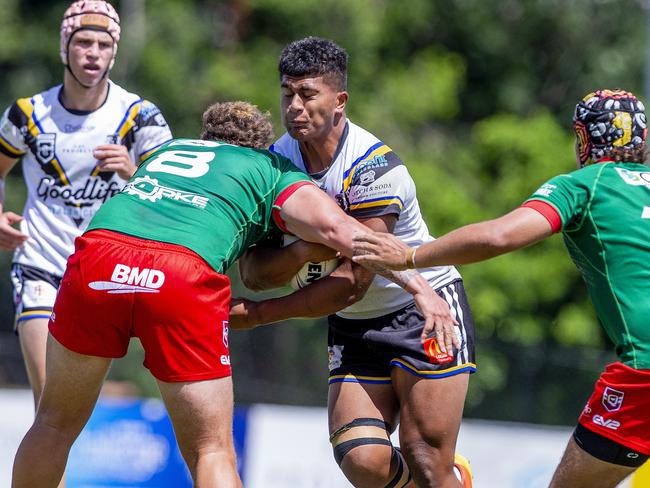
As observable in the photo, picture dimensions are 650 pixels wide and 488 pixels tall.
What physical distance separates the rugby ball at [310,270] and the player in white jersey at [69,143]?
149 cm

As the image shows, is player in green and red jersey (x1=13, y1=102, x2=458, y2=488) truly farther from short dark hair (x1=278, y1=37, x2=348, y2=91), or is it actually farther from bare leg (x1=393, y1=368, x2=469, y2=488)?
bare leg (x1=393, y1=368, x2=469, y2=488)

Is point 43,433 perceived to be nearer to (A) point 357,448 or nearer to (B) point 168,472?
(A) point 357,448

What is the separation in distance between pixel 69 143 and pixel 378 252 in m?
2.46

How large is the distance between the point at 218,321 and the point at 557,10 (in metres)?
21.7

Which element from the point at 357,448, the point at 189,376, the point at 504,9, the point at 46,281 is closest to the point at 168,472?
the point at 46,281

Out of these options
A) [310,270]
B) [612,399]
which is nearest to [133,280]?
[310,270]

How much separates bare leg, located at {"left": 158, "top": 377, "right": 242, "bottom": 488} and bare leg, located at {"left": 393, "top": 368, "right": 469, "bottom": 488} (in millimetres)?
1126

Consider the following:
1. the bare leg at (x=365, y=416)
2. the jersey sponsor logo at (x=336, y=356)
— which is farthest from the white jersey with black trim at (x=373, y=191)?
the bare leg at (x=365, y=416)

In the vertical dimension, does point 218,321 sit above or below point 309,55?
below

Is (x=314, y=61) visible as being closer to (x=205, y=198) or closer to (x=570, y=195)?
(x=205, y=198)

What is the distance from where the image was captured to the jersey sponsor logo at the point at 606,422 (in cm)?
491

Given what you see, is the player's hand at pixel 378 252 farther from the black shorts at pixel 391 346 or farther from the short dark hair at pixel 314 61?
the short dark hair at pixel 314 61

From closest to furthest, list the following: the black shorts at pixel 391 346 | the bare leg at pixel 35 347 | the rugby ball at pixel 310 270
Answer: the rugby ball at pixel 310 270 < the black shorts at pixel 391 346 < the bare leg at pixel 35 347

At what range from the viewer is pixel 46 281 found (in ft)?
21.0
